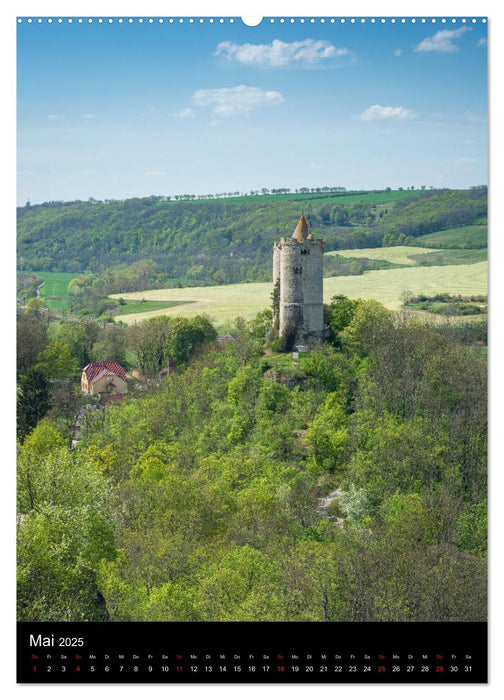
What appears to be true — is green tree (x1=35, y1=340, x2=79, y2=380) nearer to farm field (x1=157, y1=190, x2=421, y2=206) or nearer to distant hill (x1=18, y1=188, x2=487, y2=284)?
distant hill (x1=18, y1=188, x2=487, y2=284)

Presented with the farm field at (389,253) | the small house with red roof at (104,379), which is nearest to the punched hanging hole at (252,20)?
the farm field at (389,253)

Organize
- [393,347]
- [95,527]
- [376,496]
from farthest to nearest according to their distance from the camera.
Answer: [393,347]
[376,496]
[95,527]

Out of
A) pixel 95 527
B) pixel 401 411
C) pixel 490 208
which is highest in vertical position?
pixel 490 208

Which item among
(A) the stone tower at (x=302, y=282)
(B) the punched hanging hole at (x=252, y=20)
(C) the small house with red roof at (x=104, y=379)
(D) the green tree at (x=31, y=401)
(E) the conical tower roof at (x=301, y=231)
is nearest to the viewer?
(B) the punched hanging hole at (x=252, y=20)

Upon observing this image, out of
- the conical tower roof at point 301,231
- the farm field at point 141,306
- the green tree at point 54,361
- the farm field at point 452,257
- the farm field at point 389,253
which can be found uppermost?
the conical tower roof at point 301,231

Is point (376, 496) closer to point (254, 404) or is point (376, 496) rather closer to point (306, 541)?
point (306, 541)

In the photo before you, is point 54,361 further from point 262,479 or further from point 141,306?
point 262,479

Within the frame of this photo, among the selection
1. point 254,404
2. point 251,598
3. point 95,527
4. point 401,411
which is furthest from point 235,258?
point 251,598

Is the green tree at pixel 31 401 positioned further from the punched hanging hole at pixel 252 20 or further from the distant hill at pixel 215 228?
the punched hanging hole at pixel 252 20
